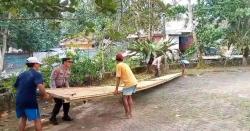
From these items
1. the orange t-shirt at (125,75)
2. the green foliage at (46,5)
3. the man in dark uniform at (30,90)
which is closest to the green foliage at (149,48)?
the orange t-shirt at (125,75)

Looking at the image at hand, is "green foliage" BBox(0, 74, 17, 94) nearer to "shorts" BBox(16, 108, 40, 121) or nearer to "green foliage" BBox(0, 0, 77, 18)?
"shorts" BBox(16, 108, 40, 121)

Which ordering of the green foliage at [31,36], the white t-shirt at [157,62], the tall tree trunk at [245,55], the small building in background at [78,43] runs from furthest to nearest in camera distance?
the green foliage at [31,36] → the tall tree trunk at [245,55] → the small building in background at [78,43] → the white t-shirt at [157,62]

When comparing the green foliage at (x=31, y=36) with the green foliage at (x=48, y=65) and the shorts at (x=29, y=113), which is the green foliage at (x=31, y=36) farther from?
the shorts at (x=29, y=113)

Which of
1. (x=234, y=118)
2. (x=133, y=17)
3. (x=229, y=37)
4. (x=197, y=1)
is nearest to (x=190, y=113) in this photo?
(x=234, y=118)

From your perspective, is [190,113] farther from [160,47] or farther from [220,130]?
[160,47]

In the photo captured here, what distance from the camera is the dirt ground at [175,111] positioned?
9023mm

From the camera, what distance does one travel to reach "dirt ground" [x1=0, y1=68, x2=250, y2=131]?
9023 millimetres

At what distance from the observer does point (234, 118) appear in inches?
369

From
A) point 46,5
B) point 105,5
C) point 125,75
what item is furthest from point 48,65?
point 105,5

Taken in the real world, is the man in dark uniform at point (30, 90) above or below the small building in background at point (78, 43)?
below

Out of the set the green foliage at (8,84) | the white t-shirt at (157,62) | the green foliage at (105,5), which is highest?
the green foliage at (105,5)

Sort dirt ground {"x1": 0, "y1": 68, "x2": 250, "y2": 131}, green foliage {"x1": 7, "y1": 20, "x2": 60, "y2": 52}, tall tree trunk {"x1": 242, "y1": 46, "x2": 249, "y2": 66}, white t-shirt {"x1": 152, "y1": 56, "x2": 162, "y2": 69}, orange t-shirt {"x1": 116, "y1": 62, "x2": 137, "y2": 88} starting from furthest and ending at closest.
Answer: green foliage {"x1": 7, "y1": 20, "x2": 60, "y2": 52}
tall tree trunk {"x1": 242, "y1": 46, "x2": 249, "y2": 66}
white t-shirt {"x1": 152, "y1": 56, "x2": 162, "y2": 69}
orange t-shirt {"x1": 116, "y1": 62, "x2": 137, "y2": 88}
dirt ground {"x1": 0, "y1": 68, "x2": 250, "y2": 131}

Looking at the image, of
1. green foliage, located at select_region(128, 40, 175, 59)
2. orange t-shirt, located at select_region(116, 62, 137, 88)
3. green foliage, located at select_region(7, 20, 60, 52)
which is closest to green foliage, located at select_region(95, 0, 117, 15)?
orange t-shirt, located at select_region(116, 62, 137, 88)

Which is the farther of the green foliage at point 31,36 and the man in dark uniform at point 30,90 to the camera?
the green foliage at point 31,36
